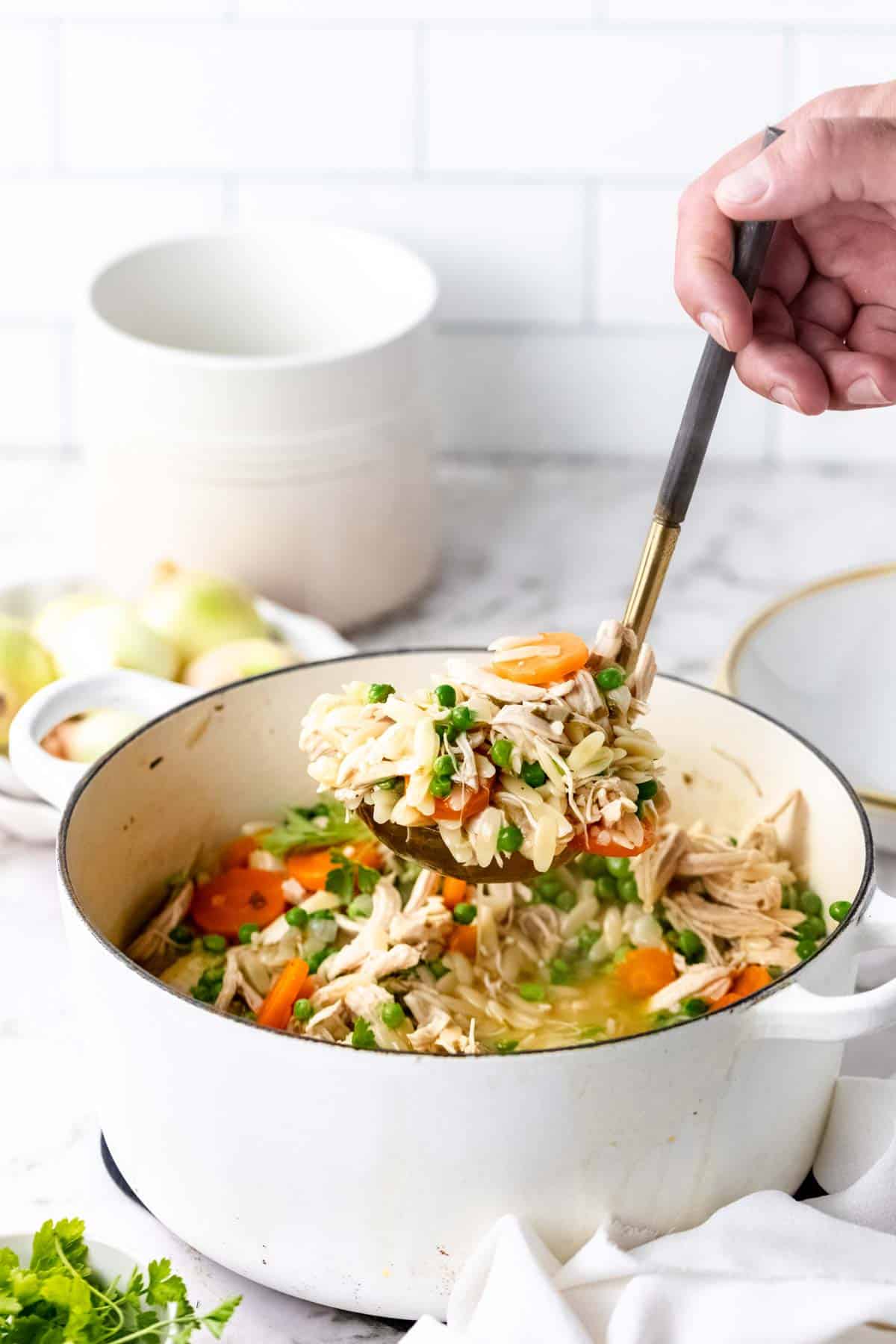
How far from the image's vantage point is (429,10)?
7.40 feet

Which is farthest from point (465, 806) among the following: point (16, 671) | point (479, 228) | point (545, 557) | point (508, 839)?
point (479, 228)

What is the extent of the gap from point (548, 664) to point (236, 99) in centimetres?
136

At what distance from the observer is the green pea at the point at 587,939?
1447mm

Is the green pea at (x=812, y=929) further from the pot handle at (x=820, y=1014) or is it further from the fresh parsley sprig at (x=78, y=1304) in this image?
the fresh parsley sprig at (x=78, y=1304)

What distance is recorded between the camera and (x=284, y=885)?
58.9 inches

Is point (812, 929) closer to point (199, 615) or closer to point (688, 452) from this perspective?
point (688, 452)

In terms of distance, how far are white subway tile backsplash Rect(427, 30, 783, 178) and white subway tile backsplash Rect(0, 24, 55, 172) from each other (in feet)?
1.74

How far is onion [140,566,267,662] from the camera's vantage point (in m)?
1.86

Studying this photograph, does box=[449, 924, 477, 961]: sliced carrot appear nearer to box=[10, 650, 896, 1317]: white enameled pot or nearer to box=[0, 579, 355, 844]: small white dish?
box=[10, 650, 896, 1317]: white enameled pot

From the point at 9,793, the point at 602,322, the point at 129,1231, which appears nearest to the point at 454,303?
the point at 602,322

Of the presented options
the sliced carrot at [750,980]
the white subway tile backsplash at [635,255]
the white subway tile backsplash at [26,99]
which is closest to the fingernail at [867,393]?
the sliced carrot at [750,980]

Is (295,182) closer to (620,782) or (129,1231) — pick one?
(620,782)

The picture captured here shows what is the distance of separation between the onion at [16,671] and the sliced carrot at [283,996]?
0.52 metres

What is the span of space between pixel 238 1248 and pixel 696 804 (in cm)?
63
